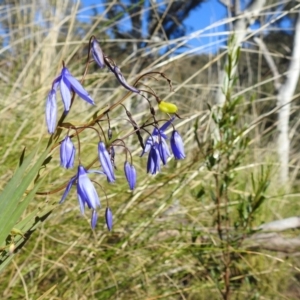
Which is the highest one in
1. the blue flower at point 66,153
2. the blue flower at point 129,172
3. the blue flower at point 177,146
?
the blue flower at point 66,153

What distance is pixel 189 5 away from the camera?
11.5 meters

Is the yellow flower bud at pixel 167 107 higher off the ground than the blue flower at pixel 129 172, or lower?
higher

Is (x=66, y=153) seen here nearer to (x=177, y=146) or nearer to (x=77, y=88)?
(x=77, y=88)

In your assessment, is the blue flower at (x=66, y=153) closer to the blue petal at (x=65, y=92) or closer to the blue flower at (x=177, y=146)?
the blue petal at (x=65, y=92)

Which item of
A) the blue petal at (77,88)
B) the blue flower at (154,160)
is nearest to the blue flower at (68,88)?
the blue petal at (77,88)

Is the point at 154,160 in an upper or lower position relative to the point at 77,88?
lower

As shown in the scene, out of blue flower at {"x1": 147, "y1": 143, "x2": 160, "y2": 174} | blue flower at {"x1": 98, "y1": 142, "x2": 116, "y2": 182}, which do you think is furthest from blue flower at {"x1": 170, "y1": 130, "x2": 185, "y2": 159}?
blue flower at {"x1": 98, "y1": 142, "x2": 116, "y2": 182}

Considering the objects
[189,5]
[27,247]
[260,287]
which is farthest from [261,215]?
[189,5]

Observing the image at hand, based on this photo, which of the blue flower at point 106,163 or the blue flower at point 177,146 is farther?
the blue flower at point 177,146

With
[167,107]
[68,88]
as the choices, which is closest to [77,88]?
[68,88]

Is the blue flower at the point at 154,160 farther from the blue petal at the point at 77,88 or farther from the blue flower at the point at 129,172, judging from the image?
the blue petal at the point at 77,88

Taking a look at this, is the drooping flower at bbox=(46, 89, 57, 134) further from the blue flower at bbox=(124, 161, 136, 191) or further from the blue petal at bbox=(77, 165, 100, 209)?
the blue flower at bbox=(124, 161, 136, 191)

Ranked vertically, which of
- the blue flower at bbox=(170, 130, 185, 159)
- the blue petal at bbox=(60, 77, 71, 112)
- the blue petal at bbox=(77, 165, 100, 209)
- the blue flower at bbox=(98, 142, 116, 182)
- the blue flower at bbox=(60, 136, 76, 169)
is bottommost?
the blue flower at bbox=(170, 130, 185, 159)

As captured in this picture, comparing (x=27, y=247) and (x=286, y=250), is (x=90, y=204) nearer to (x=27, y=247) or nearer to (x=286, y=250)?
(x=27, y=247)
